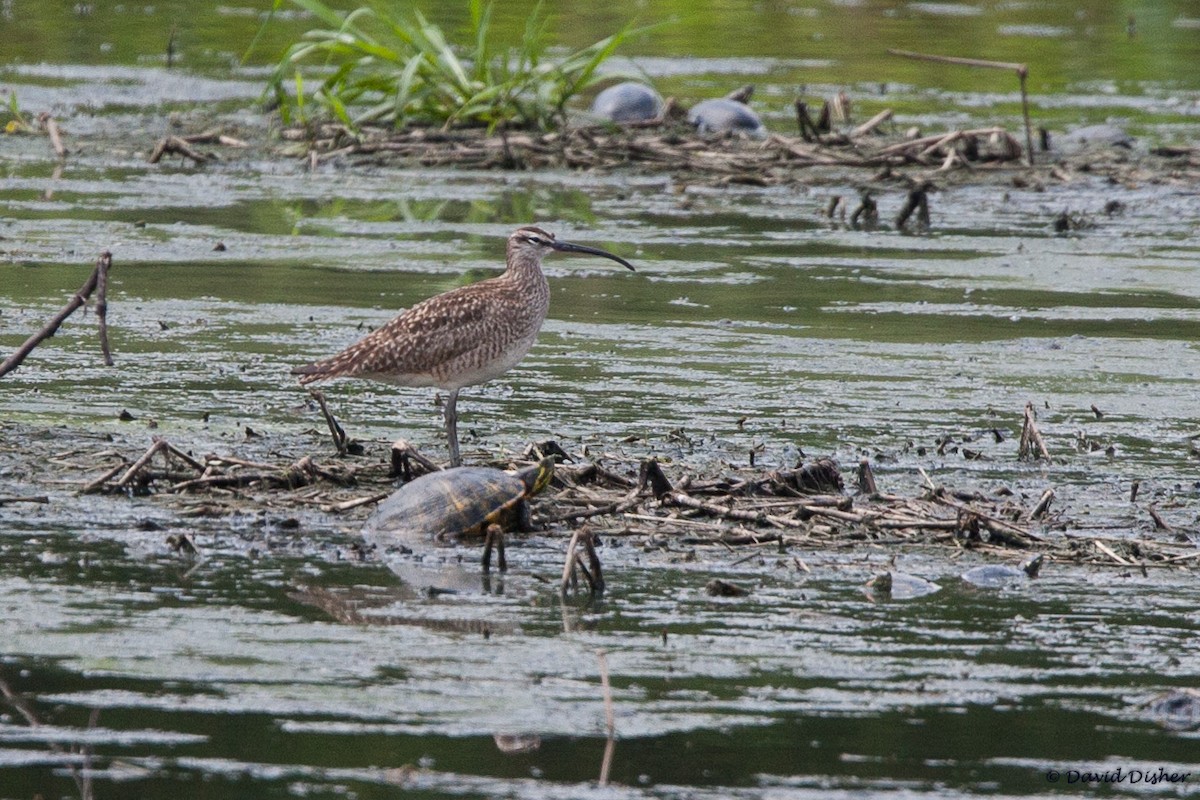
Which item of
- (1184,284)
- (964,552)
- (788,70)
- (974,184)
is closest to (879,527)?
(964,552)

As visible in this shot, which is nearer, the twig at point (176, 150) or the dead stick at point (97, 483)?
the dead stick at point (97, 483)

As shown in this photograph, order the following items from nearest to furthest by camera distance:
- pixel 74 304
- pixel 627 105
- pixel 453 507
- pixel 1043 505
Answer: pixel 74 304, pixel 453 507, pixel 1043 505, pixel 627 105

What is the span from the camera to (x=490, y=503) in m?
7.87

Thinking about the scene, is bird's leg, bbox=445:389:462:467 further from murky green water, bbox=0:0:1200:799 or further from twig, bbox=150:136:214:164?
twig, bbox=150:136:214:164

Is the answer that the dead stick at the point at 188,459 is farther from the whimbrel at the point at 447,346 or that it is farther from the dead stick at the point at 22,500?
the whimbrel at the point at 447,346

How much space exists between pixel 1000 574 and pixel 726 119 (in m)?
12.9

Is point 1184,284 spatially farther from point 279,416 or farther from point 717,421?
point 279,416

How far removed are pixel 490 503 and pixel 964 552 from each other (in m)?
1.83

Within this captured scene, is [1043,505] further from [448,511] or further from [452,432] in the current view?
[452,432]

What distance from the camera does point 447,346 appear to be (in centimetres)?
914

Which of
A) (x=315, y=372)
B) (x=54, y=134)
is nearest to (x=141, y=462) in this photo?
(x=315, y=372)

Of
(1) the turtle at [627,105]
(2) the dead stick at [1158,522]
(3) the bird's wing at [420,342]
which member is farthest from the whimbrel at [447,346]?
(1) the turtle at [627,105]

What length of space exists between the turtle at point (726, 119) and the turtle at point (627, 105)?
491 millimetres

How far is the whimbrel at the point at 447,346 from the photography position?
9.17 m
